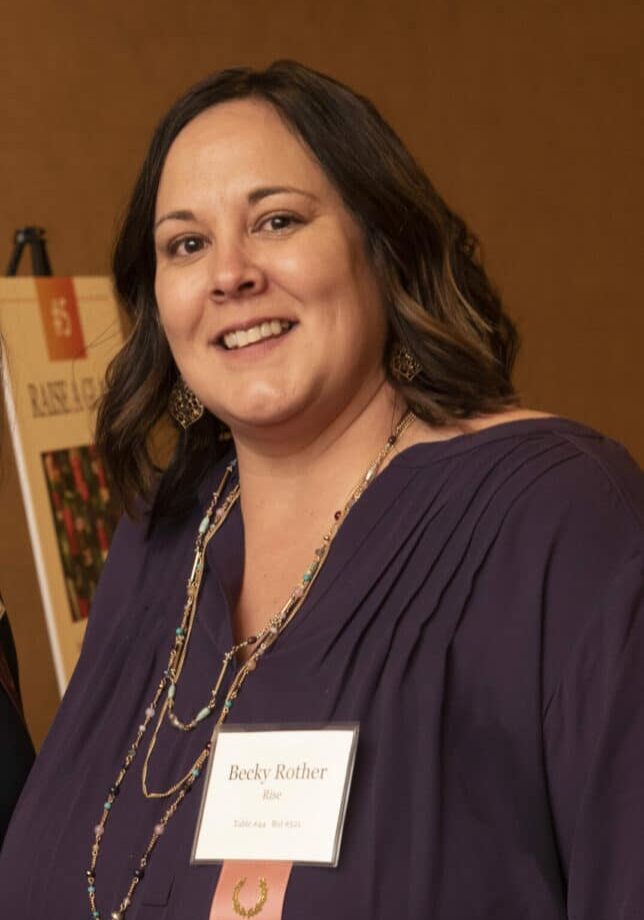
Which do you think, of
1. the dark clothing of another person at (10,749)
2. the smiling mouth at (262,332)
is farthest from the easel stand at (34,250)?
the smiling mouth at (262,332)

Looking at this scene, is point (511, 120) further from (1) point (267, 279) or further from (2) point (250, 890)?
(2) point (250, 890)

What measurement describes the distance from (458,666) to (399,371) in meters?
0.50

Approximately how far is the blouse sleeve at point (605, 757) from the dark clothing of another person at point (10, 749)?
98 centimetres

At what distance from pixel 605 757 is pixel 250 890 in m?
0.43

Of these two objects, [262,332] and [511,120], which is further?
[511,120]

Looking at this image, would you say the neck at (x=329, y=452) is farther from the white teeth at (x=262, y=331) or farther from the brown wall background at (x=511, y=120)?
the brown wall background at (x=511, y=120)

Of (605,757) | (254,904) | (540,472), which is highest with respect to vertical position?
(540,472)

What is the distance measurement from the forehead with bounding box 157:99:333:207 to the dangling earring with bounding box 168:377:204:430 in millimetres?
343

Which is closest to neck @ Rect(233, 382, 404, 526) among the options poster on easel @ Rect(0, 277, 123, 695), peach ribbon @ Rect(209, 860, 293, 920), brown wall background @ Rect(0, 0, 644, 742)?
peach ribbon @ Rect(209, 860, 293, 920)

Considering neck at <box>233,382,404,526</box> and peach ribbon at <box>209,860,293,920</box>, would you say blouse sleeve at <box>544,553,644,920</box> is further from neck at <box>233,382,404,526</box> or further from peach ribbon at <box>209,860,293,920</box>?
neck at <box>233,382,404,526</box>

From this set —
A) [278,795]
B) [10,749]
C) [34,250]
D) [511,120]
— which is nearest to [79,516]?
[34,250]

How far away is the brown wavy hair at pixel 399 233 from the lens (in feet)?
6.10

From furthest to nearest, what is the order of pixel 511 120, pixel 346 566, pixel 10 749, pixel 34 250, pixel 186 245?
pixel 511 120 → pixel 34 250 → pixel 10 749 → pixel 186 245 → pixel 346 566

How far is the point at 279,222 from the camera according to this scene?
6.00 ft
